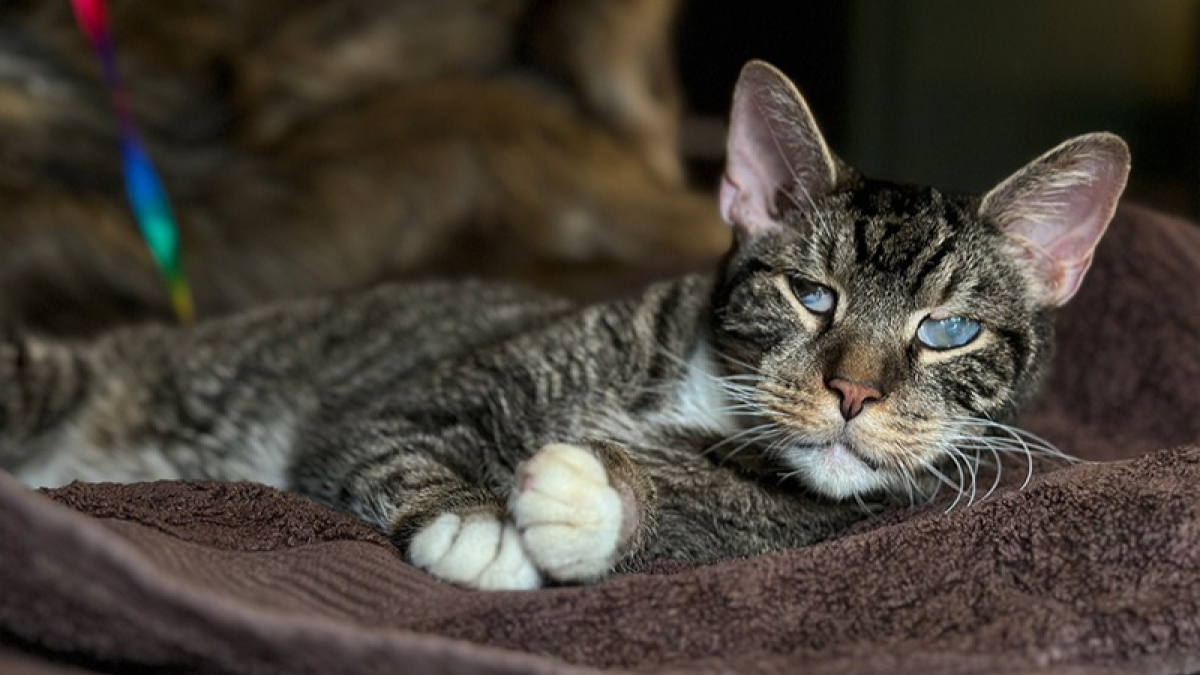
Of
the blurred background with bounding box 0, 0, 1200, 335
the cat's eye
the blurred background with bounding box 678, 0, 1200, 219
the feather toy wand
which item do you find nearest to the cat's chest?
the cat's eye

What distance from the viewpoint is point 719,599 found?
104cm

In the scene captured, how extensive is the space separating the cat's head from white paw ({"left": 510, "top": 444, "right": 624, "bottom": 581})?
0.24 m

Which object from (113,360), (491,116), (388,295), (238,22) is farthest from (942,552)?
(238,22)

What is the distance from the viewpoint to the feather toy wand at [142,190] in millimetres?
2158

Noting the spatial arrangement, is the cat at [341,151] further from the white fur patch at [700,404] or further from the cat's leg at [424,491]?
the white fur patch at [700,404]

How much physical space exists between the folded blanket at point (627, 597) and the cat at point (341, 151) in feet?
3.37

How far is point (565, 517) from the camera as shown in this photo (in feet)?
3.79

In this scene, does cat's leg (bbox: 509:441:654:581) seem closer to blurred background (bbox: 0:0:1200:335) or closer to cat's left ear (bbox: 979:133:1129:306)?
cat's left ear (bbox: 979:133:1129:306)

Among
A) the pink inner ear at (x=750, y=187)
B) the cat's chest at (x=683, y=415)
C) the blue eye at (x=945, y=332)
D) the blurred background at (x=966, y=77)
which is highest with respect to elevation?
the pink inner ear at (x=750, y=187)

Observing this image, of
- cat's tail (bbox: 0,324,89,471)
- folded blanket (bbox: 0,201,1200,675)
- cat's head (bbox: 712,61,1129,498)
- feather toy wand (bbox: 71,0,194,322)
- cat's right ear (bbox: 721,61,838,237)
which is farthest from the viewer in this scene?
feather toy wand (bbox: 71,0,194,322)

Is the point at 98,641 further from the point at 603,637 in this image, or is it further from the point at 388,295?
the point at 388,295

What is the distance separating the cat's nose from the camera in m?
1.25

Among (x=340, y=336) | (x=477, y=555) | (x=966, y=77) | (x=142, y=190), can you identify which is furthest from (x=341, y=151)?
(x=966, y=77)

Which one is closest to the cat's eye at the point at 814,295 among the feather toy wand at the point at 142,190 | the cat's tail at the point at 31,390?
the cat's tail at the point at 31,390
